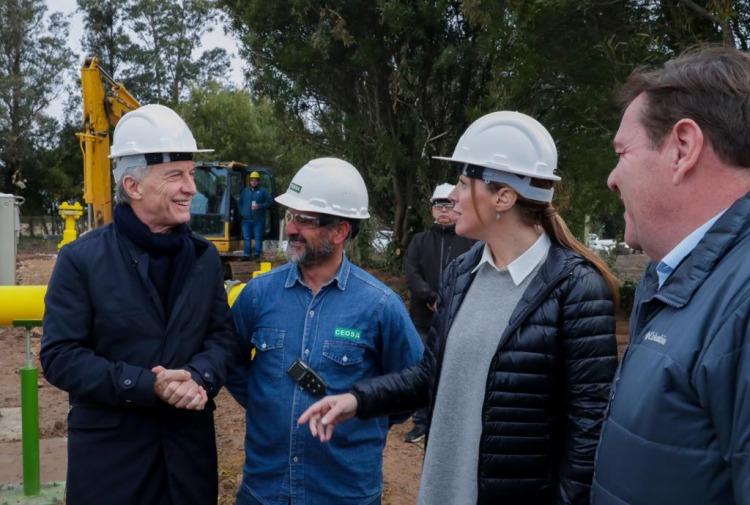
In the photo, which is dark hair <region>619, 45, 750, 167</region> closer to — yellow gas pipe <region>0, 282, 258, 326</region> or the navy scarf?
the navy scarf

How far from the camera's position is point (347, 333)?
8.47 ft

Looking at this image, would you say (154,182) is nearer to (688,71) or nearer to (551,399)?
(551,399)

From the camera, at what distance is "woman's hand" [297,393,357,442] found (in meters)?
2.18

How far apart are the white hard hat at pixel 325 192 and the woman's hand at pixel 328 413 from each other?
786 millimetres

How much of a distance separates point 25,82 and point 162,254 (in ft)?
140

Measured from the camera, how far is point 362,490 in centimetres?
257

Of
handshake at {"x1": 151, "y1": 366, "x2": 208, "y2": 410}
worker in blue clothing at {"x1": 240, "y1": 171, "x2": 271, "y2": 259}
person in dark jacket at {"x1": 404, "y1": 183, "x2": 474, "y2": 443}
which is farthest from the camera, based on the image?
worker in blue clothing at {"x1": 240, "y1": 171, "x2": 271, "y2": 259}

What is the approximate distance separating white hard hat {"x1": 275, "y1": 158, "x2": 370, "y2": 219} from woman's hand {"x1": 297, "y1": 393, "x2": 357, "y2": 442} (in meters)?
0.79

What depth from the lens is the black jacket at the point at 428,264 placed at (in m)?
6.03

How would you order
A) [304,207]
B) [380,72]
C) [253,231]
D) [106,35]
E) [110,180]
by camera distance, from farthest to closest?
[106,35], [253,231], [380,72], [110,180], [304,207]

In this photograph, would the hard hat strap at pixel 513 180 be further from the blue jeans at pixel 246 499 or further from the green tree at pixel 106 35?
the green tree at pixel 106 35

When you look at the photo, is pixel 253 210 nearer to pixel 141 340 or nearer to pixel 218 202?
pixel 218 202

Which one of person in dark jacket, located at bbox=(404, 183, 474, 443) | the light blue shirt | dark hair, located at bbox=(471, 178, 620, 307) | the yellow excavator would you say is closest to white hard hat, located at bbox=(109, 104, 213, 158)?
dark hair, located at bbox=(471, 178, 620, 307)

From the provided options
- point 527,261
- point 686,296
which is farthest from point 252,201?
point 686,296
